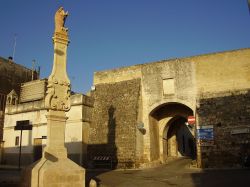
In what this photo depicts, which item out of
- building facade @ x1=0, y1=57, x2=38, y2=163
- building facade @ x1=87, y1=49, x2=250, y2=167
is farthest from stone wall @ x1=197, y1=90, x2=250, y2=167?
building facade @ x1=0, y1=57, x2=38, y2=163

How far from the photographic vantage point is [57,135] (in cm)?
879

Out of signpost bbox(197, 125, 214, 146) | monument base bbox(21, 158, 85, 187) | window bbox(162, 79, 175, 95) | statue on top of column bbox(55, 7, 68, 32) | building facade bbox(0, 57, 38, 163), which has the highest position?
building facade bbox(0, 57, 38, 163)

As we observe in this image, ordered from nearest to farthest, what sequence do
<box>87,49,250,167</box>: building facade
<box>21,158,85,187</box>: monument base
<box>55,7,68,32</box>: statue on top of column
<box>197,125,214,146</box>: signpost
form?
<box>21,158,85,187</box>: monument base → <box>55,7,68,32</box>: statue on top of column → <box>87,49,250,167</box>: building facade → <box>197,125,214,146</box>: signpost

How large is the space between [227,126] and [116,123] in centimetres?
710

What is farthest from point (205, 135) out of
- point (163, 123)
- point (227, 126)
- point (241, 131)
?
point (163, 123)

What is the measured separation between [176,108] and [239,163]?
19.7 ft

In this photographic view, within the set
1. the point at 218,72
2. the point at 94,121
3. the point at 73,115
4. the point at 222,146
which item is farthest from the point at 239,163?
the point at 73,115

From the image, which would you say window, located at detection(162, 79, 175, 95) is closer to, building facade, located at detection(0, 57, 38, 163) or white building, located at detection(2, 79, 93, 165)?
white building, located at detection(2, 79, 93, 165)

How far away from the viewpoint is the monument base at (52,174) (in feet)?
25.6

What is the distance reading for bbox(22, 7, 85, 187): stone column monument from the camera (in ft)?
26.0

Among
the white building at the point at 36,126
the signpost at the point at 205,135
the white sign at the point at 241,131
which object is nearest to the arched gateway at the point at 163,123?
the signpost at the point at 205,135

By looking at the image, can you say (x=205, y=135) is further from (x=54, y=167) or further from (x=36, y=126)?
(x=36, y=126)

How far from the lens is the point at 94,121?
19.7 metres

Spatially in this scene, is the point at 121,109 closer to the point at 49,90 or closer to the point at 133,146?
the point at 133,146
